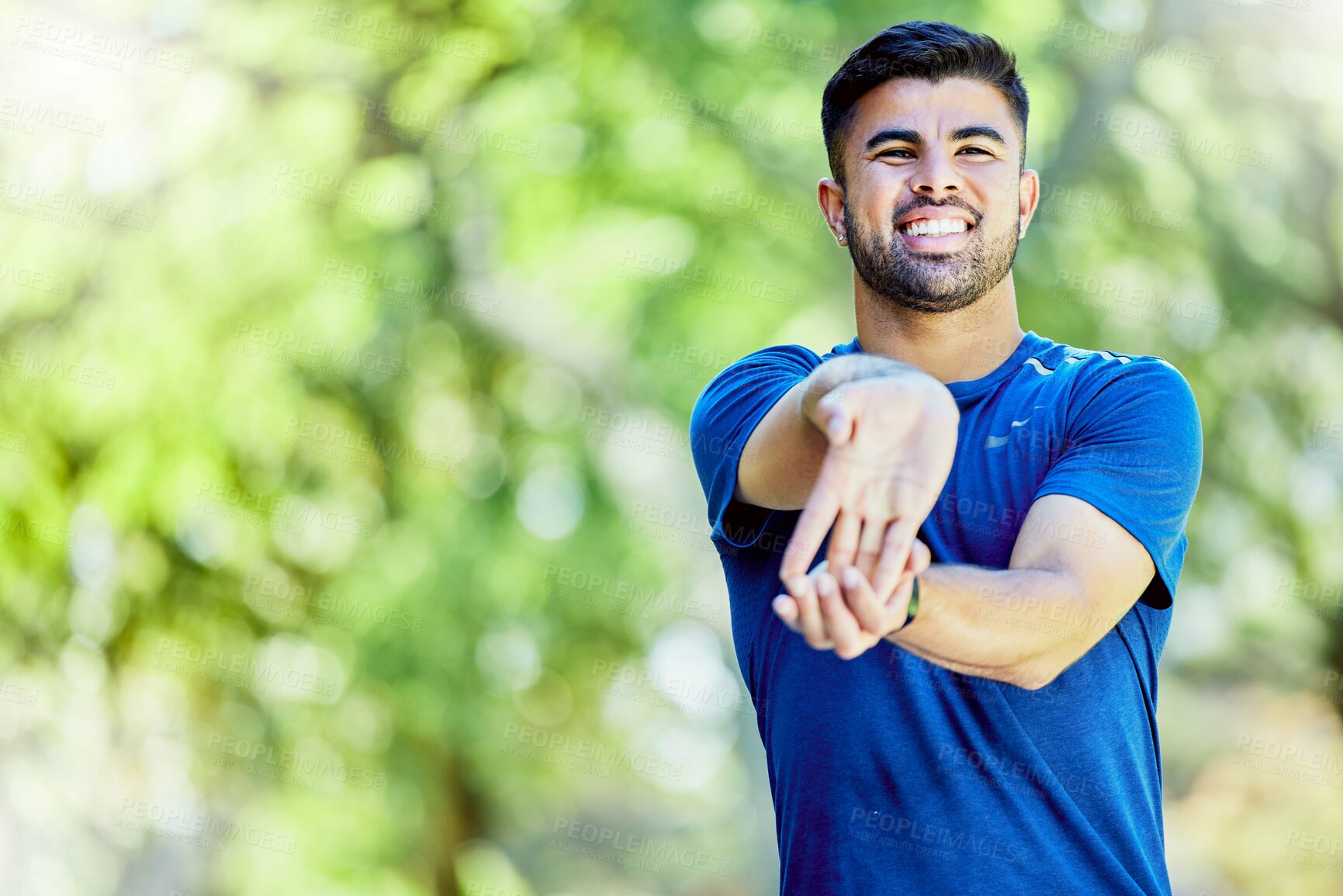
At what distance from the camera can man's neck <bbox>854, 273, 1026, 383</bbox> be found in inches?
72.0

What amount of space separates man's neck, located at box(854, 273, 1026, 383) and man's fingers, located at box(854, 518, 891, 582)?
0.54m

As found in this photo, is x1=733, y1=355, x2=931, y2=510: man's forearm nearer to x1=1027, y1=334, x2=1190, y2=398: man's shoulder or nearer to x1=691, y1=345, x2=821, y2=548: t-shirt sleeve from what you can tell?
x1=691, y1=345, x2=821, y2=548: t-shirt sleeve

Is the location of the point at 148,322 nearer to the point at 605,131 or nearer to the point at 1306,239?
the point at 605,131

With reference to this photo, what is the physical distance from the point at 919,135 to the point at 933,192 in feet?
0.38

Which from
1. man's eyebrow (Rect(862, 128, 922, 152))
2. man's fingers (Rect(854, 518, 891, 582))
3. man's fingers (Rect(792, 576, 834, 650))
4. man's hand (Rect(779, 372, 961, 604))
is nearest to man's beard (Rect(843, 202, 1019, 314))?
man's eyebrow (Rect(862, 128, 922, 152))

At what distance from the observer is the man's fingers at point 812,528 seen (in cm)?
129

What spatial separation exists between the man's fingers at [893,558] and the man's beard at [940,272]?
57 centimetres

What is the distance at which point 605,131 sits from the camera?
579 centimetres

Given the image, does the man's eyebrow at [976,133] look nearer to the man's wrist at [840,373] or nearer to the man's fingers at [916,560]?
the man's wrist at [840,373]

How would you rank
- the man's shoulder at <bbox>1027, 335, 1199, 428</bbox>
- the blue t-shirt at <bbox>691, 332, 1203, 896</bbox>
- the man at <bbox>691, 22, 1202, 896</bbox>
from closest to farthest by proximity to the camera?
the man at <bbox>691, 22, 1202, 896</bbox>
the blue t-shirt at <bbox>691, 332, 1203, 896</bbox>
the man's shoulder at <bbox>1027, 335, 1199, 428</bbox>

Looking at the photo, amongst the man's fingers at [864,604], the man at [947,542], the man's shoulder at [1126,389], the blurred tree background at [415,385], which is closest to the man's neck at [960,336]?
the man at [947,542]

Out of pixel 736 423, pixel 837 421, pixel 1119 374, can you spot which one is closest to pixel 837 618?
pixel 837 421

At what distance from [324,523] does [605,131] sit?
7.25ft

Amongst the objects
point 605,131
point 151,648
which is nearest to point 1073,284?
point 605,131
